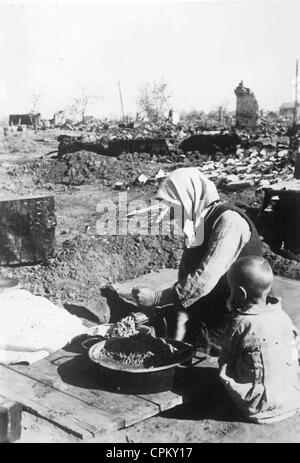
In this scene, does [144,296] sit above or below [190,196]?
below

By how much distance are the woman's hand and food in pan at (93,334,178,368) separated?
329 millimetres

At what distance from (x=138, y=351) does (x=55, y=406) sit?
1.95 ft

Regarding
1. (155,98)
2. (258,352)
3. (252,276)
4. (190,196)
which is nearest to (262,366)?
(258,352)

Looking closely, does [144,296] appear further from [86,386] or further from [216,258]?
[86,386]

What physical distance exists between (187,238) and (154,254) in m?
3.32

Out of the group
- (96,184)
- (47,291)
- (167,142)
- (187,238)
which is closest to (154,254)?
(47,291)

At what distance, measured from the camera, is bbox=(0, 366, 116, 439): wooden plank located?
246cm

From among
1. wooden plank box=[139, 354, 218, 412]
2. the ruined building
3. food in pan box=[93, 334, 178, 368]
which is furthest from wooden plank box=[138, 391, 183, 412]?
the ruined building

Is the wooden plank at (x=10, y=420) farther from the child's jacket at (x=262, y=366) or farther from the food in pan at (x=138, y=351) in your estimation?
the child's jacket at (x=262, y=366)

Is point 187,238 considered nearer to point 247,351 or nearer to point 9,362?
point 247,351

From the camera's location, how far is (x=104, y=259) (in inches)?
247

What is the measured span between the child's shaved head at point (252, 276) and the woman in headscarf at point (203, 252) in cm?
46

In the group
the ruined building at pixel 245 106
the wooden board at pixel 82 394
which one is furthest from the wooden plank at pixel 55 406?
the ruined building at pixel 245 106

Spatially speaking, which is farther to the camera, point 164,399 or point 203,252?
point 203,252
